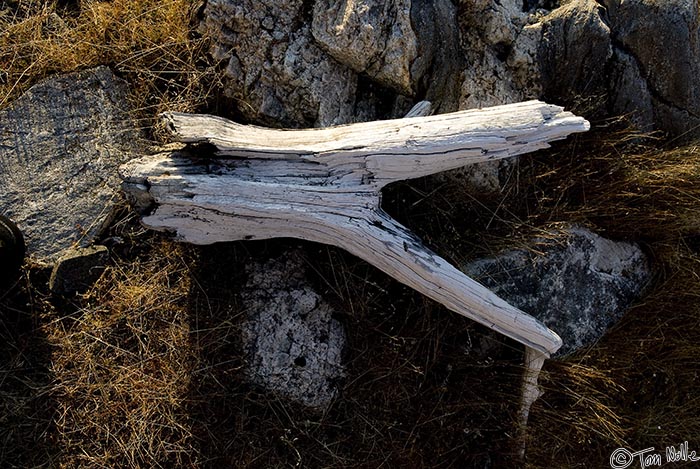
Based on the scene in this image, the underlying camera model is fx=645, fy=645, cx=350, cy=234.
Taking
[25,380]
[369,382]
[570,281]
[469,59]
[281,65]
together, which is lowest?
[25,380]

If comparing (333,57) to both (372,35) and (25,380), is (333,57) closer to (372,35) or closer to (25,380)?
(372,35)

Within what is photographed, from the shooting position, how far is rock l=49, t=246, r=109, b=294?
11.0 ft

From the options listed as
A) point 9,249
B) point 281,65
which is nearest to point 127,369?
point 9,249

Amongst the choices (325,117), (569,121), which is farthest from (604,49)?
(325,117)

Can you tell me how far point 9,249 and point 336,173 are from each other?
1.67m

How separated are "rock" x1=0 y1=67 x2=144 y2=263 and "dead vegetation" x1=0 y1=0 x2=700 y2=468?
0.86 feet

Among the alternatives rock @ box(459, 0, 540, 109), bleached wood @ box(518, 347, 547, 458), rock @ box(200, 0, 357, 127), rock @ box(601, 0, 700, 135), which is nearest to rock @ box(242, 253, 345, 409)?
rock @ box(200, 0, 357, 127)

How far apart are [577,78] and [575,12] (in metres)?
0.32

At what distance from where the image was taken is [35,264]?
11.1ft

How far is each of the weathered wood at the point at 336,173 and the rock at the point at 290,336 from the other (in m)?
0.49

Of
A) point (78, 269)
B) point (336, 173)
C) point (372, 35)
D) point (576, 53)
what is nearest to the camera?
point (336, 173)

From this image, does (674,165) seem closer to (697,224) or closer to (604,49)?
(697,224)

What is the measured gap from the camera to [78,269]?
3.37 m
